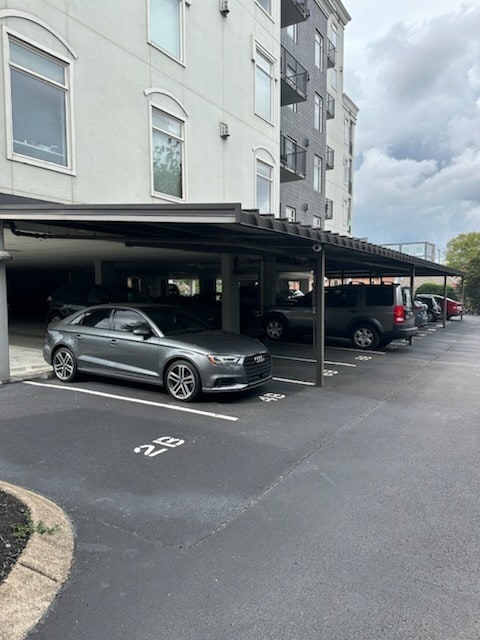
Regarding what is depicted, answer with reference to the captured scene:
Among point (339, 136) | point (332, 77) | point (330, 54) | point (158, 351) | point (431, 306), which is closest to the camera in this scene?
point (158, 351)

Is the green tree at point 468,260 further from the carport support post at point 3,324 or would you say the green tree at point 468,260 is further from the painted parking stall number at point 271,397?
the carport support post at point 3,324

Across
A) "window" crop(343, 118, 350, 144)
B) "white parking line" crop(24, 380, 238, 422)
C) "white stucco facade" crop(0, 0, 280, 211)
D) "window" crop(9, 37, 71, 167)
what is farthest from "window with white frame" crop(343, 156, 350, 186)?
"white parking line" crop(24, 380, 238, 422)

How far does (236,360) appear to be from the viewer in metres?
7.09

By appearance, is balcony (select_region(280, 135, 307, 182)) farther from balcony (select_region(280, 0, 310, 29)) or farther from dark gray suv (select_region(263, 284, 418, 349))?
dark gray suv (select_region(263, 284, 418, 349))

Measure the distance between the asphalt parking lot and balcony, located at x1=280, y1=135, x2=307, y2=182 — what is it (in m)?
14.5

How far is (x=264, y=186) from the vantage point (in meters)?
16.2

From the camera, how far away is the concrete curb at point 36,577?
242 cm

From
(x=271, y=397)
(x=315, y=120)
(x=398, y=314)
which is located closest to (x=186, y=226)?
(x=271, y=397)

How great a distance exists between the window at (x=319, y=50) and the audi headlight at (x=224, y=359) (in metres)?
22.9

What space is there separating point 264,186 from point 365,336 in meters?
6.54

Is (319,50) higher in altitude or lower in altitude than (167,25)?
higher

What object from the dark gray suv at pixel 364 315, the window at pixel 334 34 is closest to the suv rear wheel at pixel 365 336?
the dark gray suv at pixel 364 315

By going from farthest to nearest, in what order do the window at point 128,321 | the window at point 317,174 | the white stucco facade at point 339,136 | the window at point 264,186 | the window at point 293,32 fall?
the white stucco facade at point 339,136 → the window at point 317,174 → the window at point 293,32 → the window at point 264,186 → the window at point 128,321

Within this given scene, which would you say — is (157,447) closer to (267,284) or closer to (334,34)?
(267,284)
